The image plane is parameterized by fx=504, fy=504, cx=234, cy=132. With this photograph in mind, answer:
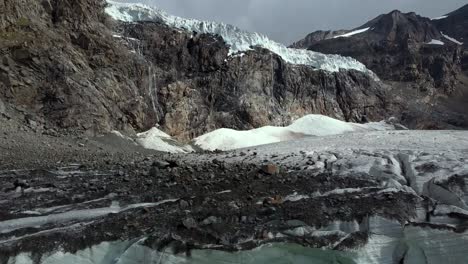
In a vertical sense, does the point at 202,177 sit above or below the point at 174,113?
below

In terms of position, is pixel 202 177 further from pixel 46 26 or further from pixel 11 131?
pixel 46 26

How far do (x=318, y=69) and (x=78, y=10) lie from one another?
28800 millimetres

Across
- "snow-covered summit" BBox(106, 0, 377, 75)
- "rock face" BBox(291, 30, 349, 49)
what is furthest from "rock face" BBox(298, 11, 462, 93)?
"rock face" BBox(291, 30, 349, 49)

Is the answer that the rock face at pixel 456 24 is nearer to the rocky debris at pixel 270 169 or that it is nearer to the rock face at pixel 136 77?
the rock face at pixel 136 77

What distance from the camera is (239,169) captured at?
46.9 ft

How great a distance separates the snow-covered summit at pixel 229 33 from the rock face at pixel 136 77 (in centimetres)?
198

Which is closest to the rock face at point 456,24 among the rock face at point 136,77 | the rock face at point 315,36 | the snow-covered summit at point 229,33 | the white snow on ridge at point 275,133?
the rock face at point 315,36

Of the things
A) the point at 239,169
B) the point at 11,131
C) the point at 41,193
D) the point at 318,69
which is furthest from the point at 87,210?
A: the point at 318,69

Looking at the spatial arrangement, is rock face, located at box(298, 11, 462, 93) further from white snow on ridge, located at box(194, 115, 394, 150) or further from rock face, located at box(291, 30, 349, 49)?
rock face, located at box(291, 30, 349, 49)

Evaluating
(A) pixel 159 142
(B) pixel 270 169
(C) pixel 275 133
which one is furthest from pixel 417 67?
(B) pixel 270 169

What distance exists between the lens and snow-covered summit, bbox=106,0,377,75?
46719 mm

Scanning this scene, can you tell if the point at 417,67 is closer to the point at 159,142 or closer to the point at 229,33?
the point at 229,33

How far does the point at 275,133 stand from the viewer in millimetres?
45188

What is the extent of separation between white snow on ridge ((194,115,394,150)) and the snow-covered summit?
356 inches
